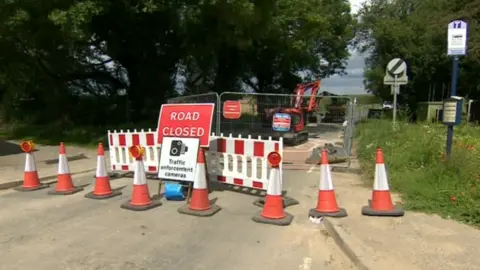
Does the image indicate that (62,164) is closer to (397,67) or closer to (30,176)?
(30,176)

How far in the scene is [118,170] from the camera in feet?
33.6

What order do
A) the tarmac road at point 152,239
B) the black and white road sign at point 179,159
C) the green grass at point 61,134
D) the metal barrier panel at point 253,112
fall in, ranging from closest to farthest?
1. the tarmac road at point 152,239
2. the black and white road sign at point 179,159
3. the metal barrier panel at point 253,112
4. the green grass at point 61,134

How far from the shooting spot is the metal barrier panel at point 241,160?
25.2ft

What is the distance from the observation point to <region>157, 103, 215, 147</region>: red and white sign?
26.4 feet

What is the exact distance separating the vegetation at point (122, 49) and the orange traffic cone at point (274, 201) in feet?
30.6

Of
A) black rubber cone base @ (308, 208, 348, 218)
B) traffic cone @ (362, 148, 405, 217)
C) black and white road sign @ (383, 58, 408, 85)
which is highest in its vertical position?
black and white road sign @ (383, 58, 408, 85)

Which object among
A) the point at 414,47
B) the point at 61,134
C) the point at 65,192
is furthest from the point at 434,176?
the point at 414,47

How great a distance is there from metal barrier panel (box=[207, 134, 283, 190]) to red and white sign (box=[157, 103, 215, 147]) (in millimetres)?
471

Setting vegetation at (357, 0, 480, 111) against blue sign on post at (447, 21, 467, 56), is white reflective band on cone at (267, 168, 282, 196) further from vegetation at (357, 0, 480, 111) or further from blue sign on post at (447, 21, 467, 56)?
vegetation at (357, 0, 480, 111)

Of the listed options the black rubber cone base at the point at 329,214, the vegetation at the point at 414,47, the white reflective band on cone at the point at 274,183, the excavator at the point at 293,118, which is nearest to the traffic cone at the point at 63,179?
the white reflective band on cone at the point at 274,183

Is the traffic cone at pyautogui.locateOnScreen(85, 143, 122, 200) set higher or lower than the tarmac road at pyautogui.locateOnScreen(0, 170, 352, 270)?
higher

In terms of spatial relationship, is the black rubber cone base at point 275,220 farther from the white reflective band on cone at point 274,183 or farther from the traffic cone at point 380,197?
the traffic cone at point 380,197

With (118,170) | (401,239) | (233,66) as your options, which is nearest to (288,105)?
(118,170)

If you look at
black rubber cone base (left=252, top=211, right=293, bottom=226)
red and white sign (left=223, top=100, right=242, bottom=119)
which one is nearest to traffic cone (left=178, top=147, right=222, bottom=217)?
black rubber cone base (left=252, top=211, right=293, bottom=226)
